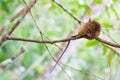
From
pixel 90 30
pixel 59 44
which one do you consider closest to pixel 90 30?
pixel 90 30

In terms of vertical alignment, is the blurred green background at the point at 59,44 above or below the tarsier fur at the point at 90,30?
below

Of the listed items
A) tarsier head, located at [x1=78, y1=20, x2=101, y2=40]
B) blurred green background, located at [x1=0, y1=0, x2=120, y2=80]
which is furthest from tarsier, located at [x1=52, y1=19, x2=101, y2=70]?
blurred green background, located at [x1=0, y1=0, x2=120, y2=80]

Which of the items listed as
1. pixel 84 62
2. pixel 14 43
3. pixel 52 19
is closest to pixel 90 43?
pixel 14 43

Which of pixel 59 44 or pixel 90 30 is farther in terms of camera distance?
pixel 59 44

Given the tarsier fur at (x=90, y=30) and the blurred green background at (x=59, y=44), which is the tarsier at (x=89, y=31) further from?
the blurred green background at (x=59, y=44)

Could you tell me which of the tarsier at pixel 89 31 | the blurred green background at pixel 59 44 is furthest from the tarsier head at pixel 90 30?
the blurred green background at pixel 59 44

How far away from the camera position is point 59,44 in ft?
7.02

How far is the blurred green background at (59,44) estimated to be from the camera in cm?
72

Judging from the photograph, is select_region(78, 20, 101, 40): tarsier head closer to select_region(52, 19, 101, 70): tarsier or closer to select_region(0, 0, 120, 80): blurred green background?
select_region(52, 19, 101, 70): tarsier

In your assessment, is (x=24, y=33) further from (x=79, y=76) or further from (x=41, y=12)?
(x=79, y=76)

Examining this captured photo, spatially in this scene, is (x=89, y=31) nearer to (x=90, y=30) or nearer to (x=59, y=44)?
(x=90, y=30)

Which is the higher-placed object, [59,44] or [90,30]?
[90,30]

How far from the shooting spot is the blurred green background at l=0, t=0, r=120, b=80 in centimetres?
72

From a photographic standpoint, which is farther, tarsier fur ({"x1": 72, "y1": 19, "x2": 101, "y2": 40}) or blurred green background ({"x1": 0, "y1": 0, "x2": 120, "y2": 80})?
blurred green background ({"x1": 0, "y1": 0, "x2": 120, "y2": 80})
